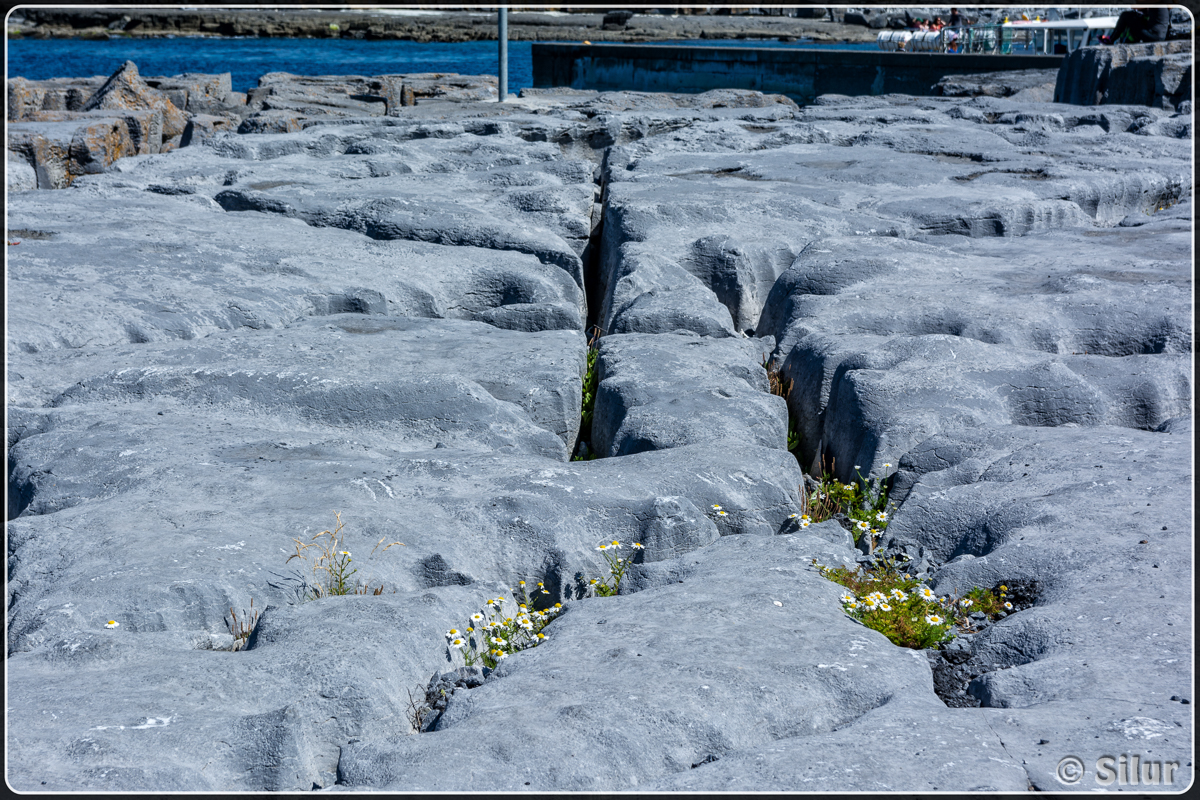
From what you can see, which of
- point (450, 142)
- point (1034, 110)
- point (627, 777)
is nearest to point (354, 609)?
point (627, 777)

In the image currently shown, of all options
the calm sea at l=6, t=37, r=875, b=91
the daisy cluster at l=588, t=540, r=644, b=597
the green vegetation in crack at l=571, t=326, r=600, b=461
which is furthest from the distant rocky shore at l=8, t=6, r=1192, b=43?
the daisy cluster at l=588, t=540, r=644, b=597

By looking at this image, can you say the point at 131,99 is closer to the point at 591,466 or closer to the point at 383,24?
the point at 591,466

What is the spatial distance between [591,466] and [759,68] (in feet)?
66.3

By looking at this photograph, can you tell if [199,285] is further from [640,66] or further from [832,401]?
[640,66]

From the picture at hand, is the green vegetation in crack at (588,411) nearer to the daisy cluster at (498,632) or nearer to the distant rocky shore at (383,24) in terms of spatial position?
the daisy cluster at (498,632)

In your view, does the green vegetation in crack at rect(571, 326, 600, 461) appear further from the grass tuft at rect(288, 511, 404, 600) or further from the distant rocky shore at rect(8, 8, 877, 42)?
the distant rocky shore at rect(8, 8, 877, 42)

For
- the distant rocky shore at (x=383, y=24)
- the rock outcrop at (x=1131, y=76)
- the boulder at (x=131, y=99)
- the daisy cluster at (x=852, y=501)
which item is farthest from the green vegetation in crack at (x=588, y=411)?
the distant rocky shore at (x=383, y=24)

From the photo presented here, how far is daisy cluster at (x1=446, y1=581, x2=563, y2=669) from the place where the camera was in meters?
2.70

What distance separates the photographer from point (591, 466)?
370 centimetres

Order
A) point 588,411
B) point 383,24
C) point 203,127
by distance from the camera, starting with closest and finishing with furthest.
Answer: point 588,411
point 203,127
point 383,24

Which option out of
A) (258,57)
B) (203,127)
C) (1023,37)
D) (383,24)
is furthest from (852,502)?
(383,24)

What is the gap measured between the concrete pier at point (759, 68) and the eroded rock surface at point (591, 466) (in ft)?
41.6

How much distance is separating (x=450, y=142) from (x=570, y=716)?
26.3 ft

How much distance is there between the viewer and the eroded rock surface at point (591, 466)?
2.17m
